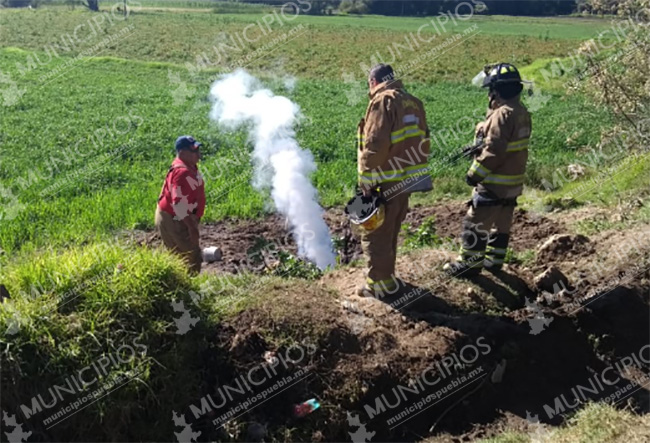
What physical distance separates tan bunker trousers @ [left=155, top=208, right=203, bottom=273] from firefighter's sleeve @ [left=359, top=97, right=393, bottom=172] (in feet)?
7.46

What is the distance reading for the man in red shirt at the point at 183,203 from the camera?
6145 mm

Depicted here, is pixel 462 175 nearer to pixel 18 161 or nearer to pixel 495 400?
pixel 495 400

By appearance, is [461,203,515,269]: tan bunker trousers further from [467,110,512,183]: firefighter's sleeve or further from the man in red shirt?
the man in red shirt

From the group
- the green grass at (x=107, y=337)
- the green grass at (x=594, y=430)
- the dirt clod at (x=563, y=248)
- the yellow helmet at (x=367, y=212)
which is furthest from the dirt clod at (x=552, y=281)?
the green grass at (x=107, y=337)

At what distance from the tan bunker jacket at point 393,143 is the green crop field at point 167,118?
3975 mm

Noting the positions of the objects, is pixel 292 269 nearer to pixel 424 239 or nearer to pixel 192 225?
pixel 192 225

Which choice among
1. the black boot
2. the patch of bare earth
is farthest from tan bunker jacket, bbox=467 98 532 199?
the patch of bare earth

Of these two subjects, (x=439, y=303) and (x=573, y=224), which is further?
(x=573, y=224)

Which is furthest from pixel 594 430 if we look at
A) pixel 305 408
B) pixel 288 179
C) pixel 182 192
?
pixel 288 179

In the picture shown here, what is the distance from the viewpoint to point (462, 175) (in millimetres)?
12109

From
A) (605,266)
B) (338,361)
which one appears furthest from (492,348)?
(605,266)

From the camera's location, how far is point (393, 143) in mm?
5293

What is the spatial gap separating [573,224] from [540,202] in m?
1.54

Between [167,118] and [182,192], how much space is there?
11942mm
